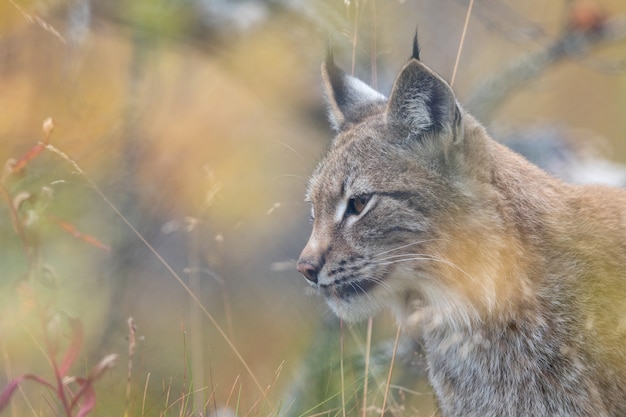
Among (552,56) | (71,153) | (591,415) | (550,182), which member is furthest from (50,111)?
(591,415)

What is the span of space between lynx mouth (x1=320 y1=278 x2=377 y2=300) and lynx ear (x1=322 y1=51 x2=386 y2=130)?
929 mm

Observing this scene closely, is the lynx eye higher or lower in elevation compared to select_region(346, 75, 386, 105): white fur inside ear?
lower

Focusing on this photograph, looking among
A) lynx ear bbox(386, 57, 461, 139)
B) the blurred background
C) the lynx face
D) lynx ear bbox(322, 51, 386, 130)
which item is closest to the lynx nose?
the lynx face

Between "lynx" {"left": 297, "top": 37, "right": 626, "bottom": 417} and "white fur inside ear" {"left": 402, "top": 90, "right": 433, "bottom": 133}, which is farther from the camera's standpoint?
"white fur inside ear" {"left": 402, "top": 90, "right": 433, "bottom": 133}

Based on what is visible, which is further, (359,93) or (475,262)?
(359,93)

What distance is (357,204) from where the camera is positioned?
3.27 meters

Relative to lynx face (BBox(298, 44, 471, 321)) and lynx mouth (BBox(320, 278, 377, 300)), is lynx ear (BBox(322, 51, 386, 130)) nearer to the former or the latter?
lynx face (BBox(298, 44, 471, 321))

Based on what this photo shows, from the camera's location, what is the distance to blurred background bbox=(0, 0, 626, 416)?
5.70 m

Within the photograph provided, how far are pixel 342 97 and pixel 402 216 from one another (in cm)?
96

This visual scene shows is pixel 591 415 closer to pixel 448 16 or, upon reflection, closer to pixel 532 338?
pixel 532 338

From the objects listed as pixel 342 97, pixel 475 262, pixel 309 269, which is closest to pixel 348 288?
pixel 309 269

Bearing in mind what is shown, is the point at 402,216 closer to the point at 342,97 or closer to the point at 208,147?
the point at 342,97

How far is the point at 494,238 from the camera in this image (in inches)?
121

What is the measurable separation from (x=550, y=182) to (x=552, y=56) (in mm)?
2858
